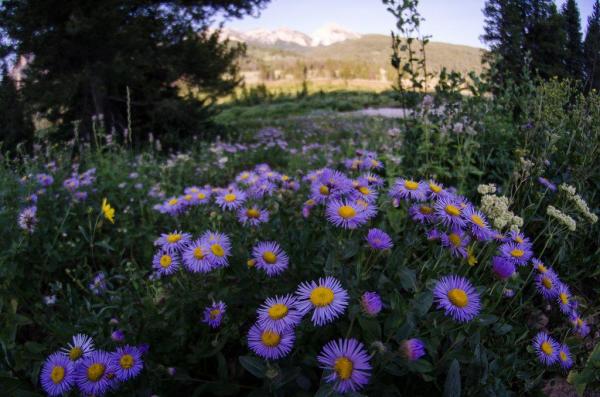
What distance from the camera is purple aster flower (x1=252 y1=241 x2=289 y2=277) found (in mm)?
992

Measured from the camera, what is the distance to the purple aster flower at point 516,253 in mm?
1064

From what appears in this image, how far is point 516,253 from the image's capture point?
1.08 metres

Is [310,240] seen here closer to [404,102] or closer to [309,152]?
[404,102]

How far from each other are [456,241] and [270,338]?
1.80ft

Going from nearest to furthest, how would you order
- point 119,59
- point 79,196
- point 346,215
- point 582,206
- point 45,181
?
point 346,215 → point 582,206 → point 79,196 → point 45,181 → point 119,59

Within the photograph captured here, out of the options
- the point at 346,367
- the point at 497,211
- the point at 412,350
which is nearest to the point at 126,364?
the point at 346,367

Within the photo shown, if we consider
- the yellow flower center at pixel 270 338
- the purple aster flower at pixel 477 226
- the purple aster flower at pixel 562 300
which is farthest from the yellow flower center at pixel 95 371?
the purple aster flower at pixel 562 300

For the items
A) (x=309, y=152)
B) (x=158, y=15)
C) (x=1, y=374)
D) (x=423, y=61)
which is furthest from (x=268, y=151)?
(x=1, y=374)

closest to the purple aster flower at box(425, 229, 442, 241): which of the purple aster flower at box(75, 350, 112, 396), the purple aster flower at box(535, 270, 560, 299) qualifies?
the purple aster flower at box(535, 270, 560, 299)

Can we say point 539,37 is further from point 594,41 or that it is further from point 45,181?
point 45,181

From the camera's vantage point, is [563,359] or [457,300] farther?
[563,359]

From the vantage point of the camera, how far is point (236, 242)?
1.19 metres

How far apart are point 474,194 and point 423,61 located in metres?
1.00

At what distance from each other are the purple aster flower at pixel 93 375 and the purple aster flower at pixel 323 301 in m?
0.45
